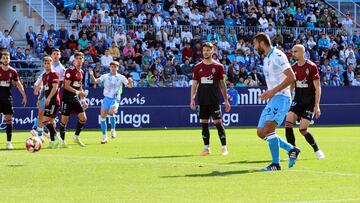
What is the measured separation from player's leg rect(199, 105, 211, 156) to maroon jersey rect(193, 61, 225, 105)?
145 millimetres

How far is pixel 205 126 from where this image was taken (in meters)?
20.5

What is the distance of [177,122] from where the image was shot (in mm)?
39219

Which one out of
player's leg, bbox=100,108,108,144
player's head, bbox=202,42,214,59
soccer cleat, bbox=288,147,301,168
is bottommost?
player's leg, bbox=100,108,108,144

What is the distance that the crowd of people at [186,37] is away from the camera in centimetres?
4009

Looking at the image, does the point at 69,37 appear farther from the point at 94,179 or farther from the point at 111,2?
the point at 94,179

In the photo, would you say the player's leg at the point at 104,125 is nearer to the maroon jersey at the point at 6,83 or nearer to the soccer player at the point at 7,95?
the soccer player at the point at 7,95

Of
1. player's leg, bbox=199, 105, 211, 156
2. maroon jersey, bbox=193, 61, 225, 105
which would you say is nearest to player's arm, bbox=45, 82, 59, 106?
maroon jersey, bbox=193, 61, 225, 105

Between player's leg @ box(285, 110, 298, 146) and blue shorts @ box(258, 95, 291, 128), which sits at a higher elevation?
blue shorts @ box(258, 95, 291, 128)

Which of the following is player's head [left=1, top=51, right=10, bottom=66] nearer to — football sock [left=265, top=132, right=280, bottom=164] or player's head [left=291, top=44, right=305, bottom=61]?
player's head [left=291, top=44, right=305, bottom=61]

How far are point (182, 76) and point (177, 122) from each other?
8.21 feet

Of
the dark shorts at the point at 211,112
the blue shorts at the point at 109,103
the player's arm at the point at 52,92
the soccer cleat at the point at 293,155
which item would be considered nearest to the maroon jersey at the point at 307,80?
the dark shorts at the point at 211,112

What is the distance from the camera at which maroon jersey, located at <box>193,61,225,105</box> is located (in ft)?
67.6

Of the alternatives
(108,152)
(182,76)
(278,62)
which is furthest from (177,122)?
(278,62)

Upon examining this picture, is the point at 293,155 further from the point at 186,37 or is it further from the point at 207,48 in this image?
the point at 186,37
